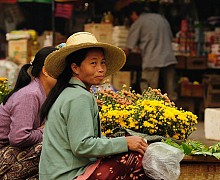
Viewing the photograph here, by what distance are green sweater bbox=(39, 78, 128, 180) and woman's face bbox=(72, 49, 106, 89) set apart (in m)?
0.06

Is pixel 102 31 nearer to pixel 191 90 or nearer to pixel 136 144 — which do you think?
pixel 191 90

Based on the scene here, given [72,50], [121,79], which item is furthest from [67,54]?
[121,79]

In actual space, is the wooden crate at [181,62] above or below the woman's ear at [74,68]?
below

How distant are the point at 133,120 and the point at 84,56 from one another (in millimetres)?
1067

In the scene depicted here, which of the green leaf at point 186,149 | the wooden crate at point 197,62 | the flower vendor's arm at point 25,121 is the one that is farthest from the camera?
the wooden crate at point 197,62

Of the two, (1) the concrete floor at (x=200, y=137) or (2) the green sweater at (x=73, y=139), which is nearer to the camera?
(2) the green sweater at (x=73, y=139)

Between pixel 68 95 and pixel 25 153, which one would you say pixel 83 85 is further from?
pixel 25 153

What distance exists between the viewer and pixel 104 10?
13.4 m

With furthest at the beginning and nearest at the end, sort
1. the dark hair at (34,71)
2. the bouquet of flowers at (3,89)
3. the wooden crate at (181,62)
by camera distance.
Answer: the wooden crate at (181,62) → the bouquet of flowers at (3,89) → the dark hair at (34,71)

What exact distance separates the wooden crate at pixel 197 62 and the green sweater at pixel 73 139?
8057 mm

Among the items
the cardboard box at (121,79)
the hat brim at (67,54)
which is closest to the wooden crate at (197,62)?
the cardboard box at (121,79)

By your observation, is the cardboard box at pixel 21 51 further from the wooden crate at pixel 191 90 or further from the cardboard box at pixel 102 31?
the wooden crate at pixel 191 90

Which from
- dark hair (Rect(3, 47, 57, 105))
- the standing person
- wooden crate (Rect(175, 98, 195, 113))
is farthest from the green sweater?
wooden crate (Rect(175, 98, 195, 113))

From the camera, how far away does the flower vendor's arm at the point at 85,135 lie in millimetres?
4543
